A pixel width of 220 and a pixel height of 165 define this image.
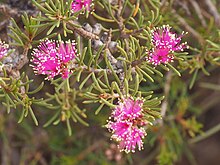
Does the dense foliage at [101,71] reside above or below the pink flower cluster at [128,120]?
above

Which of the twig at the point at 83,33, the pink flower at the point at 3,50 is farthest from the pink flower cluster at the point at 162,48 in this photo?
the pink flower at the point at 3,50

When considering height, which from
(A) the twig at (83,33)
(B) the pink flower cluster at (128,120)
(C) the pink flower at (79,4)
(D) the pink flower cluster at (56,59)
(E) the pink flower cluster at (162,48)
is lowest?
(B) the pink flower cluster at (128,120)

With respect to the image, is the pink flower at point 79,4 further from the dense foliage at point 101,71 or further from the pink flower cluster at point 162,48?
the pink flower cluster at point 162,48

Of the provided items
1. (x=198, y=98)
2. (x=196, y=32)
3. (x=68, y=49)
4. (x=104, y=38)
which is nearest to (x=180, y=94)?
(x=198, y=98)

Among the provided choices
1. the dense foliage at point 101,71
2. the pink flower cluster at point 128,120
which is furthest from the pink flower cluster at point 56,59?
the pink flower cluster at point 128,120

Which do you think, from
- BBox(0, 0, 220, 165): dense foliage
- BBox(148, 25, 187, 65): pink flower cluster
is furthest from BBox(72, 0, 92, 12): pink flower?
BBox(148, 25, 187, 65): pink flower cluster

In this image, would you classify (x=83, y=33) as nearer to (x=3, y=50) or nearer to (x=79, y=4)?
(x=79, y=4)

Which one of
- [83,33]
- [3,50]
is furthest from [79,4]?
[3,50]

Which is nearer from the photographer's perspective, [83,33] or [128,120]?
[128,120]

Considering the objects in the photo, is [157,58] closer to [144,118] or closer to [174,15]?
[144,118]

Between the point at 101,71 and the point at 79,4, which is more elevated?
the point at 79,4

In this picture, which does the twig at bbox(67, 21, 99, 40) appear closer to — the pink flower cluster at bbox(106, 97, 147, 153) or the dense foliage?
the dense foliage
